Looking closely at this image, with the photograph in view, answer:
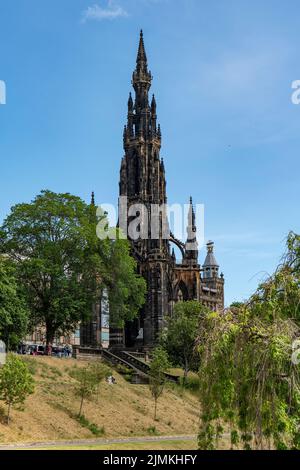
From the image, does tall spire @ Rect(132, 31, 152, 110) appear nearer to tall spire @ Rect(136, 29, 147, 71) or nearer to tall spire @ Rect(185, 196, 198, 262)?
tall spire @ Rect(136, 29, 147, 71)

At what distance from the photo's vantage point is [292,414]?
57.8ft

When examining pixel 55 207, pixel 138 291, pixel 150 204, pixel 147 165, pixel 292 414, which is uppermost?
pixel 147 165

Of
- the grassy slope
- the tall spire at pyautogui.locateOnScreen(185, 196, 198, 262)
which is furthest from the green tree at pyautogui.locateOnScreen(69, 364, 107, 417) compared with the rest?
the tall spire at pyautogui.locateOnScreen(185, 196, 198, 262)

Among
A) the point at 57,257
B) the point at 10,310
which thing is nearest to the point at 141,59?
the point at 57,257

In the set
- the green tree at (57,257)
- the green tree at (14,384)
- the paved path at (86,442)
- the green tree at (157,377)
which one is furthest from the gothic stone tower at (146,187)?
the green tree at (14,384)

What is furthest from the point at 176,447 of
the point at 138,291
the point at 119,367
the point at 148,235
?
the point at 148,235

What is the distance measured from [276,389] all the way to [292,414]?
0.75 m

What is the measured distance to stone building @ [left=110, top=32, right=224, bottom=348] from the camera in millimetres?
86438

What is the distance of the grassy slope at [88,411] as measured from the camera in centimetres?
3991

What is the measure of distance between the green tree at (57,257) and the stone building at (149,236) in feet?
74.8

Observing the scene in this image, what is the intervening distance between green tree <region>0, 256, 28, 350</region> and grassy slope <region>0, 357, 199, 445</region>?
366 centimetres

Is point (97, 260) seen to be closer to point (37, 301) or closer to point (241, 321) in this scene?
point (37, 301)

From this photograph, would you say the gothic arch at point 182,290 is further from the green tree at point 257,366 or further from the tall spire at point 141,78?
the green tree at point 257,366

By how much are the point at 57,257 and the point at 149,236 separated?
32029 mm
